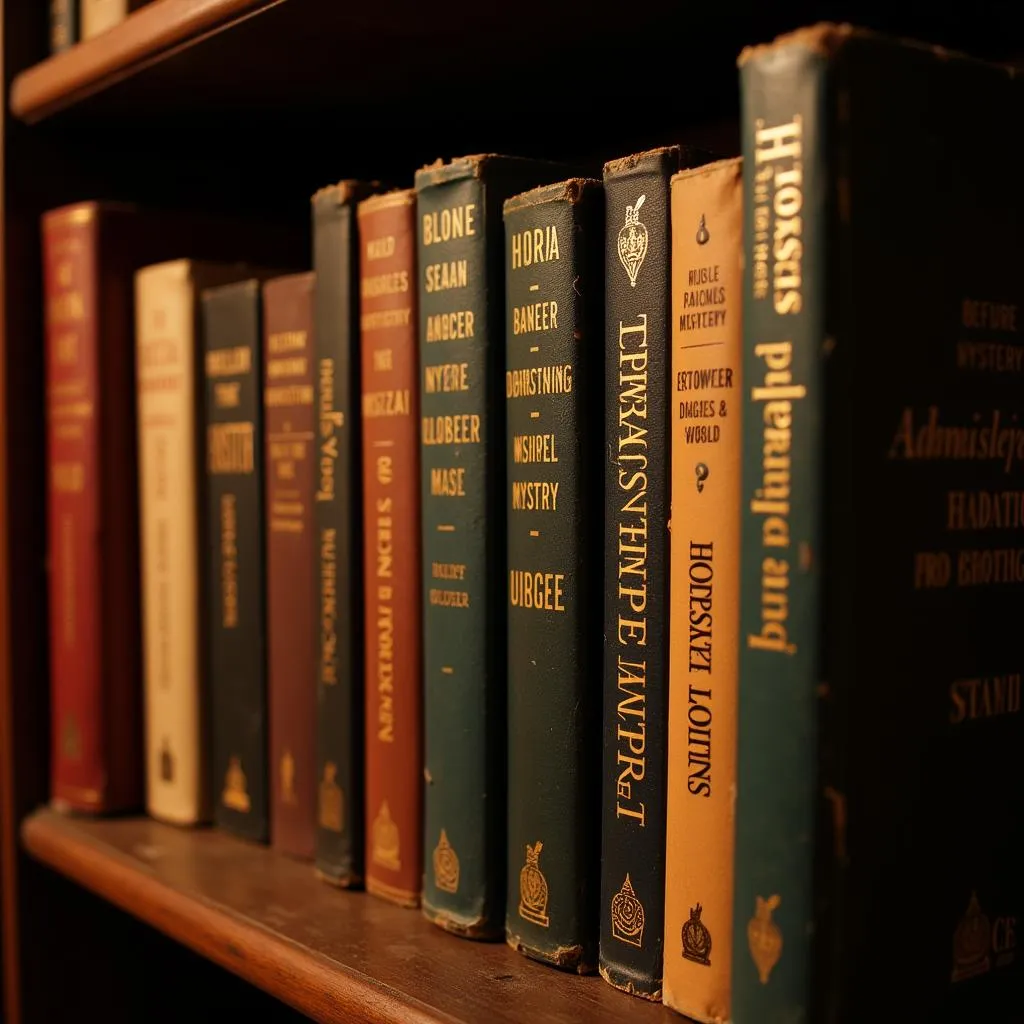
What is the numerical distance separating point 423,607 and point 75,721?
0.33 meters

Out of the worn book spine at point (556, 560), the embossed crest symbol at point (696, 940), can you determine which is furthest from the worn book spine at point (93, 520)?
the embossed crest symbol at point (696, 940)

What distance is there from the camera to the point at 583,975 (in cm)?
51

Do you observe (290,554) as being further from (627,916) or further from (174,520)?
(627,916)

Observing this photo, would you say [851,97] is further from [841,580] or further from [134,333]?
[134,333]

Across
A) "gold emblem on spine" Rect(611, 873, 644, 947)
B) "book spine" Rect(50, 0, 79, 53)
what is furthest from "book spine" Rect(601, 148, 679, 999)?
"book spine" Rect(50, 0, 79, 53)

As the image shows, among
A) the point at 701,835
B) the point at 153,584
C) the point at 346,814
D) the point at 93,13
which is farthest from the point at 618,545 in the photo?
the point at 93,13

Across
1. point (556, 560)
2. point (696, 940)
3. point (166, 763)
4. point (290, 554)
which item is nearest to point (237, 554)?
point (290, 554)

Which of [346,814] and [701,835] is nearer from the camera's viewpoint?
[701,835]

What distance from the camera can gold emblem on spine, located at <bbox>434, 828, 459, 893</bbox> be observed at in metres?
0.56

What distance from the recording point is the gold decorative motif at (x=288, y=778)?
69 centimetres

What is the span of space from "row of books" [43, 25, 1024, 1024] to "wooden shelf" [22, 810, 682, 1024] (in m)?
0.02

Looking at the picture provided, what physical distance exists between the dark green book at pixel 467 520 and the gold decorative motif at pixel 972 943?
21 cm

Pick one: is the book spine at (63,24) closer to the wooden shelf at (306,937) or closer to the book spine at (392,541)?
the book spine at (392,541)

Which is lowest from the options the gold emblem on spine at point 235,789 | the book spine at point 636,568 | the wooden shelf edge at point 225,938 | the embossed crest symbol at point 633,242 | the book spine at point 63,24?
the wooden shelf edge at point 225,938
